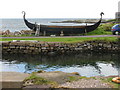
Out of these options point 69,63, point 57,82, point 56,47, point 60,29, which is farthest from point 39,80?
point 60,29

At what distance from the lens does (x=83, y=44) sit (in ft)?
65.4

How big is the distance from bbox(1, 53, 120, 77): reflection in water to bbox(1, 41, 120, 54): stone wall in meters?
0.94

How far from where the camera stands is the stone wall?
19391 mm

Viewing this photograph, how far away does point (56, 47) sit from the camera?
19.5 m

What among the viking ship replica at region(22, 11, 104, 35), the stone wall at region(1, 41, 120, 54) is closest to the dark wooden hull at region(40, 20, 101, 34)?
→ the viking ship replica at region(22, 11, 104, 35)

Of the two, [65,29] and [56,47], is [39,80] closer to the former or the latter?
[56,47]

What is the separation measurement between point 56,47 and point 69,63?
12.4 ft

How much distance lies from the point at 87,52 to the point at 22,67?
7.40m

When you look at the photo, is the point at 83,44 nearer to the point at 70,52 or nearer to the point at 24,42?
the point at 70,52

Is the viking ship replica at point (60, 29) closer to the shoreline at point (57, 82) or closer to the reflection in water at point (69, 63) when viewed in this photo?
the reflection in water at point (69, 63)

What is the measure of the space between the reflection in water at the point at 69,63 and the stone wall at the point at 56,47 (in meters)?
0.94

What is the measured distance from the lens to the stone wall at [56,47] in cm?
1939

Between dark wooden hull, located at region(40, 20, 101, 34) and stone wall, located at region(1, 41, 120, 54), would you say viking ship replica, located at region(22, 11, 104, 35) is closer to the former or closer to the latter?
dark wooden hull, located at region(40, 20, 101, 34)

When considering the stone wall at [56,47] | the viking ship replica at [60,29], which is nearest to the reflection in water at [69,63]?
the stone wall at [56,47]
